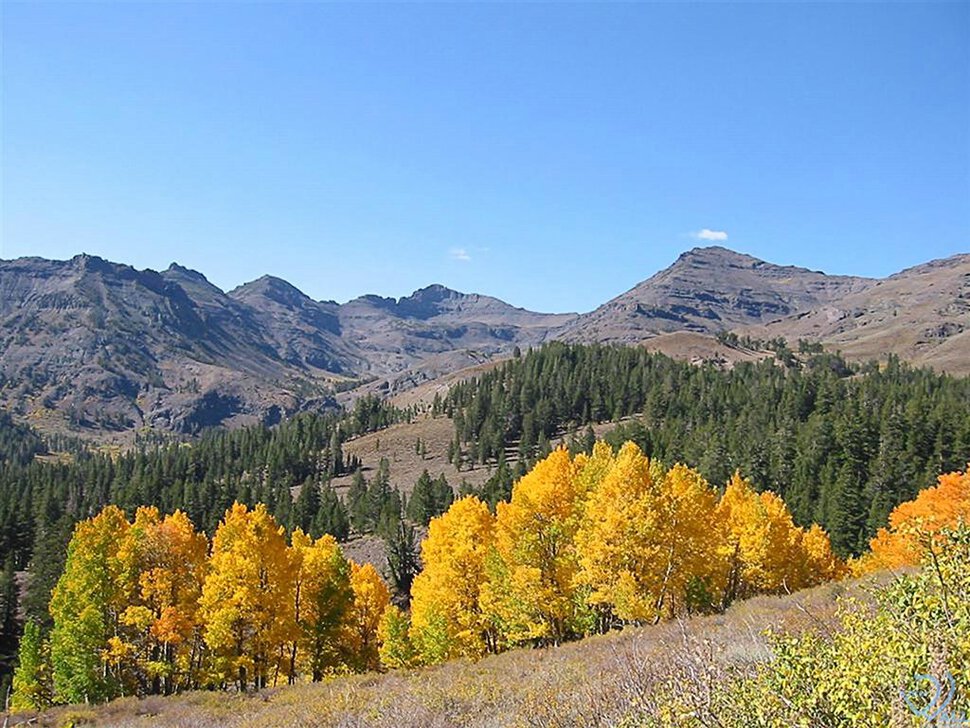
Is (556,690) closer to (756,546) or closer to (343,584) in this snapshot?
(343,584)

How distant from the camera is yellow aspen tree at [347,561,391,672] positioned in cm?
4797

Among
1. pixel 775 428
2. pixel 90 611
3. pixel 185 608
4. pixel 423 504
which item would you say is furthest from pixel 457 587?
pixel 775 428

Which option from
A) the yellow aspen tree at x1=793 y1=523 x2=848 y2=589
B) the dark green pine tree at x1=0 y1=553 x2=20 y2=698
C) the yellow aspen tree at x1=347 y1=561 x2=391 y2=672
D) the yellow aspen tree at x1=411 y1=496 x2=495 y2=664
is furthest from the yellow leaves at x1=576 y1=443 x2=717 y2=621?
the dark green pine tree at x1=0 y1=553 x2=20 y2=698

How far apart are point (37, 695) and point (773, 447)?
106 metres

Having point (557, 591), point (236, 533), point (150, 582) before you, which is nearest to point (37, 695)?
point (150, 582)

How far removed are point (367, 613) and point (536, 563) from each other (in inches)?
1032

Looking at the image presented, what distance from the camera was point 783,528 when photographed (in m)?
46.4

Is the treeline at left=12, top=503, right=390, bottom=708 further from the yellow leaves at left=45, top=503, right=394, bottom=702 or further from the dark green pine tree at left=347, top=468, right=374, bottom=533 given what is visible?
the dark green pine tree at left=347, top=468, right=374, bottom=533

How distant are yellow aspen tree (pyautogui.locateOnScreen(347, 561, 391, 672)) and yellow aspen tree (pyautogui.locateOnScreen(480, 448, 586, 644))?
57.5 ft

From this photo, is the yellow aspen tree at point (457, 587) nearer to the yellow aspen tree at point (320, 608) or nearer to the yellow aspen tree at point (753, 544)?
the yellow aspen tree at point (320, 608)

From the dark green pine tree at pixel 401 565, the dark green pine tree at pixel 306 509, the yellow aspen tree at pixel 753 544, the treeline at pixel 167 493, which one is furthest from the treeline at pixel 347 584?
the dark green pine tree at pixel 306 509

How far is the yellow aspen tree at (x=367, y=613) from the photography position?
47969 millimetres

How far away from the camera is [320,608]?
127 ft

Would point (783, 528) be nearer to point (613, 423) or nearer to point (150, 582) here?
point (150, 582)
